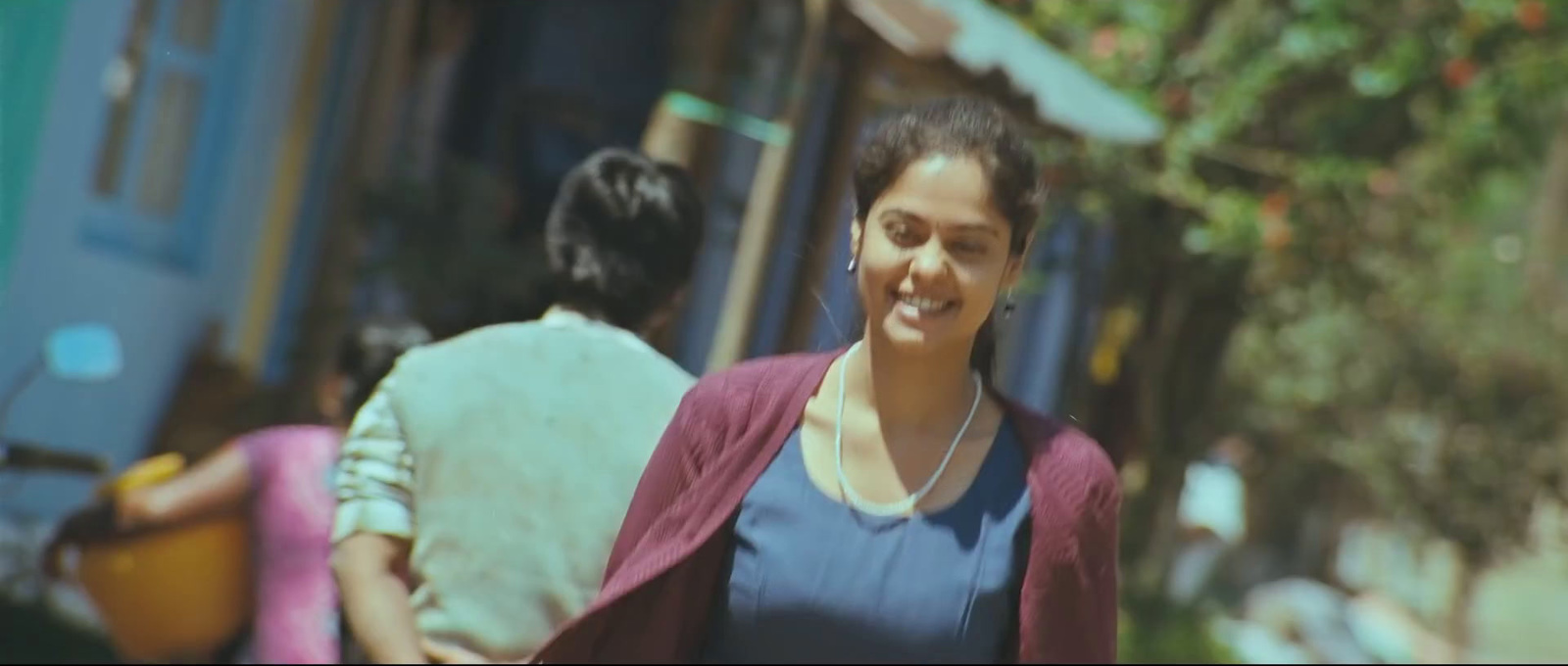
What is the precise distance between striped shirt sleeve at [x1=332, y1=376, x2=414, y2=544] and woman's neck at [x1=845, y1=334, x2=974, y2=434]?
0.80m

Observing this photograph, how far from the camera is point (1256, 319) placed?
14.3 meters

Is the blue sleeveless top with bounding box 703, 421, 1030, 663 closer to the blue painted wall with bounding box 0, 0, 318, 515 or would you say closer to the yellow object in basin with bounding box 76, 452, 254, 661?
the yellow object in basin with bounding box 76, 452, 254, 661

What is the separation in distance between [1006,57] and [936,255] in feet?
15.5

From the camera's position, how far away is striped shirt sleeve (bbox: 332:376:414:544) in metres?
3.57

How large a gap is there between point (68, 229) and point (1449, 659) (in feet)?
50.5

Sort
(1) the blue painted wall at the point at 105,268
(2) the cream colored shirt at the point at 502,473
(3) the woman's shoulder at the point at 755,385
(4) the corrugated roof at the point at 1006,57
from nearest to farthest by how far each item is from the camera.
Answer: (3) the woman's shoulder at the point at 755,385 → (2) the cream colored shirt at the point at 502,473 → (4) the corrugated roof at the point at 1006,57 → (1) the blue painted wall at the point at 105,268

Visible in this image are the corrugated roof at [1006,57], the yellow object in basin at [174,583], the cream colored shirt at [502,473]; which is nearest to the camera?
the cream colored shirt at [502,473]

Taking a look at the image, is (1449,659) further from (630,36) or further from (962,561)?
(962,561)

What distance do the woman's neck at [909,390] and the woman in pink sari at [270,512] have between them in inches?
60.7

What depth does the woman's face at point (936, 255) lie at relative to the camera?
2.96m

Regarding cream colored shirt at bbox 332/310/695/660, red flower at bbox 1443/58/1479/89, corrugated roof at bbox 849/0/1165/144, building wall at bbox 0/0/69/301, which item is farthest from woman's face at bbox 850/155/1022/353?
red flower at bbox 1443/58/1479/89

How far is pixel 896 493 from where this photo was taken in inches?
117

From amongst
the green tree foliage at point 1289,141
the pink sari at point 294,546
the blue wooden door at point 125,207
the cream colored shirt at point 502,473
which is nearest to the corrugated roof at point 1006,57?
the green tree foliage at point 1289,141

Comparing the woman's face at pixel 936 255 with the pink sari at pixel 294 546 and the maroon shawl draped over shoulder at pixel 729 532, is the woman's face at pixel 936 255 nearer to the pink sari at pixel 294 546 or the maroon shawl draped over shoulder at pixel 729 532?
the maroon shawl draped over shoulder at pixel 729 532
